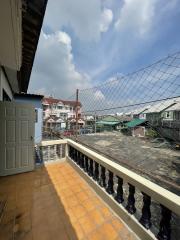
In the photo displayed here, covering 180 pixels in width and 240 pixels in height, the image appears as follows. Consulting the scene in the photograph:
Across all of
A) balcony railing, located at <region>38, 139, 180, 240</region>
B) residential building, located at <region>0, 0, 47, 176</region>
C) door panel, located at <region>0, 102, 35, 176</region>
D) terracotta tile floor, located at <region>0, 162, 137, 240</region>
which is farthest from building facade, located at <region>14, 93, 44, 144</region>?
balcony railing, located at <region>38, 139, 180, 240</region>

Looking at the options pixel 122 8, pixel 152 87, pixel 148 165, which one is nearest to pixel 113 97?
pixel 152 87

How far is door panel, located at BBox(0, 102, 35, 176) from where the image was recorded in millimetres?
2914

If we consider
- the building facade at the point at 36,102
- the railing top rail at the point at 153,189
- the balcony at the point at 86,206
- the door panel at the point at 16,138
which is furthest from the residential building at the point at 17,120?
the building facade at the point at 36,102

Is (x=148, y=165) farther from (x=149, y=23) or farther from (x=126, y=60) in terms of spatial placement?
(x=149, y=23)

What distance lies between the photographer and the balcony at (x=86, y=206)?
1.33 m

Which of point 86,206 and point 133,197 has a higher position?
point 133,197

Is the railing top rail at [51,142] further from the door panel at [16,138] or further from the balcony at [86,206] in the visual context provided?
the balcony at [86,206]

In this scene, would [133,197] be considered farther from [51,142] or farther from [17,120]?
[17,120]

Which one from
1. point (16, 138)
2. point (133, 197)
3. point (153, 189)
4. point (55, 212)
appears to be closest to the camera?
point (153, 189)

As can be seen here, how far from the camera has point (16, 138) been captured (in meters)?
3.05

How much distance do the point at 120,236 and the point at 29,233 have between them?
107cm

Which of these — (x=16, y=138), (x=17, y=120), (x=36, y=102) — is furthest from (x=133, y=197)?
(x=36, y=102)

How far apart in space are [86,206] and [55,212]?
1.50 ft

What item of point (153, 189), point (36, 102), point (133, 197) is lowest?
point (133, 197)
